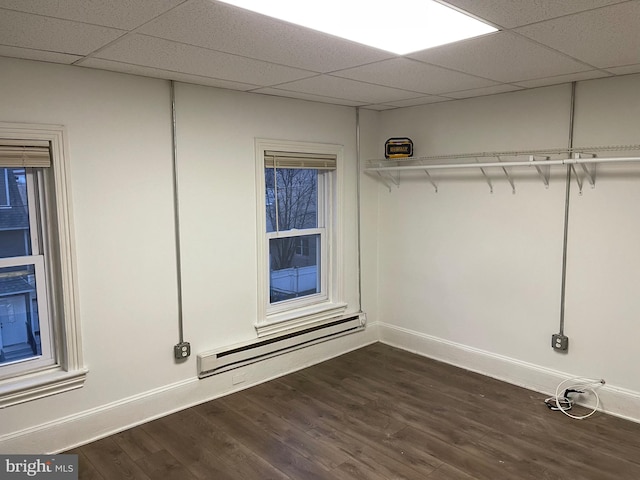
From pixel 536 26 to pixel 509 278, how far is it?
2253 mm

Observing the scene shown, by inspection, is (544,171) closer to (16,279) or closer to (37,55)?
(37,55)

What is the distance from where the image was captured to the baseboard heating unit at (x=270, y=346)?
3.62m

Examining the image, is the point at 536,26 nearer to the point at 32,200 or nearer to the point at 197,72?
the point at 197,72

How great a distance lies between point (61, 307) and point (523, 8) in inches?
115

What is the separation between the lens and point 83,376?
9.95 feet

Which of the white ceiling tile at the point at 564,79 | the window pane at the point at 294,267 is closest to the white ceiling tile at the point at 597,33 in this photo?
the white ceiling tile at the point at 564,79

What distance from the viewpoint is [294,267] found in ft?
14.4

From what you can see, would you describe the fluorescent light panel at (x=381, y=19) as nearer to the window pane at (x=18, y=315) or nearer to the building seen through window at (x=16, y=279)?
the building seen through window at (x=16, y=279)

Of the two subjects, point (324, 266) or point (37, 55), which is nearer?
point (37, 55)

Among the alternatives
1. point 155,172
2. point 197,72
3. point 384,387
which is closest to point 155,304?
point 155,172

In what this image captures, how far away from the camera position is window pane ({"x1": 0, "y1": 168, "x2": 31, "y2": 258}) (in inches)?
110

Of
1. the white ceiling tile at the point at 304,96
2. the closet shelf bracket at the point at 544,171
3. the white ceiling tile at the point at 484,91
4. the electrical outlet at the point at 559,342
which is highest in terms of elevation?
the white ceiling tile at the point at 304,96

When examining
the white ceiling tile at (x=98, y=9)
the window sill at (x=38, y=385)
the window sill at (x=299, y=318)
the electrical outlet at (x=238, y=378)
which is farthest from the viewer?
the window sill at (x=299, y=318)

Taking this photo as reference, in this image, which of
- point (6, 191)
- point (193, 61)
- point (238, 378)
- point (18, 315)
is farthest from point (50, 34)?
point (238, 378)
